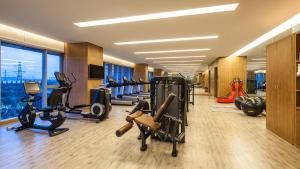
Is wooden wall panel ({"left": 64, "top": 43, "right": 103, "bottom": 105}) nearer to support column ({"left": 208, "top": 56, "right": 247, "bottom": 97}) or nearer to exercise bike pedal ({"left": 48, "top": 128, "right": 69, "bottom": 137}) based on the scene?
exercise bike pedal ({"left": 48, "top": 128, "right": 69, "bottom": 137})

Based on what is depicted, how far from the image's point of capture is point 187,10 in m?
3.64

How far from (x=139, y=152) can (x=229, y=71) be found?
9499 mm

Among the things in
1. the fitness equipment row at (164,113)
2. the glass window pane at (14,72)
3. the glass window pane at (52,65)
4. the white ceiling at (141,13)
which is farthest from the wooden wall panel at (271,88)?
the glass window pane at (52,65)

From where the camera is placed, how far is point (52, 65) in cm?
686

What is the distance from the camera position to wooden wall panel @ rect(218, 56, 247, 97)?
1059cm

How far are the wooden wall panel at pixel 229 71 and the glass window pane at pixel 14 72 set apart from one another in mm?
9688

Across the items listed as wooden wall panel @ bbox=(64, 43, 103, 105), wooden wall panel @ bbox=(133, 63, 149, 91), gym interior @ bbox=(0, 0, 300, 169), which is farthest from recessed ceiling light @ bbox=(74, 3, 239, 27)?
wooden wall panel @ bbox=(133, 63, 149, 91)

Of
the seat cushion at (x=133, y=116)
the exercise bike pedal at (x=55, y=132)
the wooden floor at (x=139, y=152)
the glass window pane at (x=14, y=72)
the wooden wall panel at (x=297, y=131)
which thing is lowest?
the wooden floor at (x=139, y=152)

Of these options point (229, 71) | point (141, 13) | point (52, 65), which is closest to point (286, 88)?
point (141, 13)

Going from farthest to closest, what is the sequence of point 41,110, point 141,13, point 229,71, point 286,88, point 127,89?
point 127,89
point 229,71
point 41,110
point 141,13
point 286,88

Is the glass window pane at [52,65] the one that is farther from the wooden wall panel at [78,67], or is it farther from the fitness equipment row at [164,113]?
the fitness equipment row at [164,113]

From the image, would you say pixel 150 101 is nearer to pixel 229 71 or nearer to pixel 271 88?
pixel 271 88

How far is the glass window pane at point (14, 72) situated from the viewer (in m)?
5.11

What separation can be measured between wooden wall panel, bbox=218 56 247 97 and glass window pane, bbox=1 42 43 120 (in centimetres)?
969
